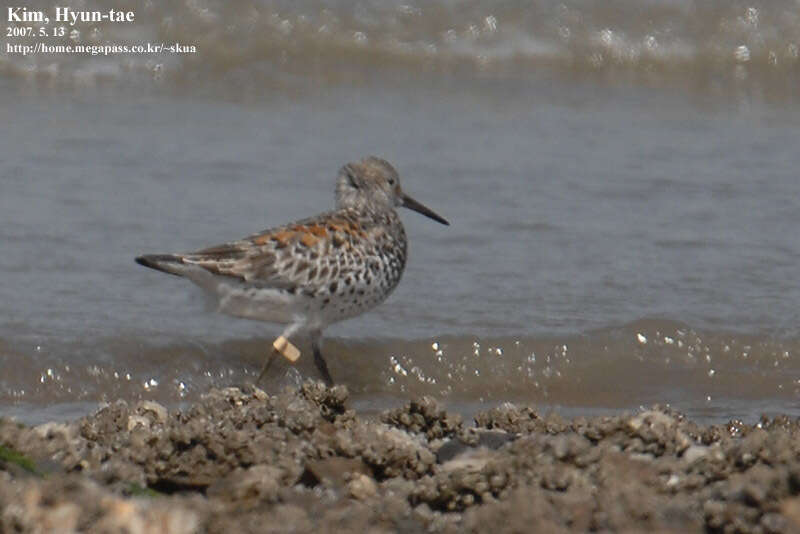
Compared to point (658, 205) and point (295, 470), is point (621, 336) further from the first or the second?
point (295, 470)

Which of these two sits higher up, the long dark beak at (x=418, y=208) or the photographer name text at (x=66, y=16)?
the photographer name text at (x=66, y=16)

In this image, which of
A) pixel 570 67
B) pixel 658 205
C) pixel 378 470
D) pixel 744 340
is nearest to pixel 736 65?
pixel 570 67

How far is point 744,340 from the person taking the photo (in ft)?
21.5

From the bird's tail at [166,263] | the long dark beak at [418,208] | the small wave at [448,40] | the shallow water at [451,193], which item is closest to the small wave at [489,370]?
the shallow water at [451,193]

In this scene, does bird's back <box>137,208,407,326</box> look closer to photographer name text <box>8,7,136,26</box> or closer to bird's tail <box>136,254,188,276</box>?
bird's tail <box>136,254,188,276</box>

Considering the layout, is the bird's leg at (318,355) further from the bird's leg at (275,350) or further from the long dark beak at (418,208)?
the long dark beak at (418,208)

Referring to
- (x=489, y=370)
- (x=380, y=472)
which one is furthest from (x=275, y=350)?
(x=380, y=472)

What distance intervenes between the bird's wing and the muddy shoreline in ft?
5.35

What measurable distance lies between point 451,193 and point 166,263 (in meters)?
2.58

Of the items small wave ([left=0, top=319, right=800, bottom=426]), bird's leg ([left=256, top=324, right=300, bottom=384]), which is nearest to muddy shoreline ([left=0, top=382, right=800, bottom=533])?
small wave ([left=0, top=319, right=800, bottom=426])

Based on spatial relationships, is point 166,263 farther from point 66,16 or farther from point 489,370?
point 66,16

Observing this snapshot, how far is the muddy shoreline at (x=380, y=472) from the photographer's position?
3150mm

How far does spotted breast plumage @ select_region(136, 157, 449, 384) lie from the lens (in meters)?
6.28

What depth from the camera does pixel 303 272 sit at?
6.41m
